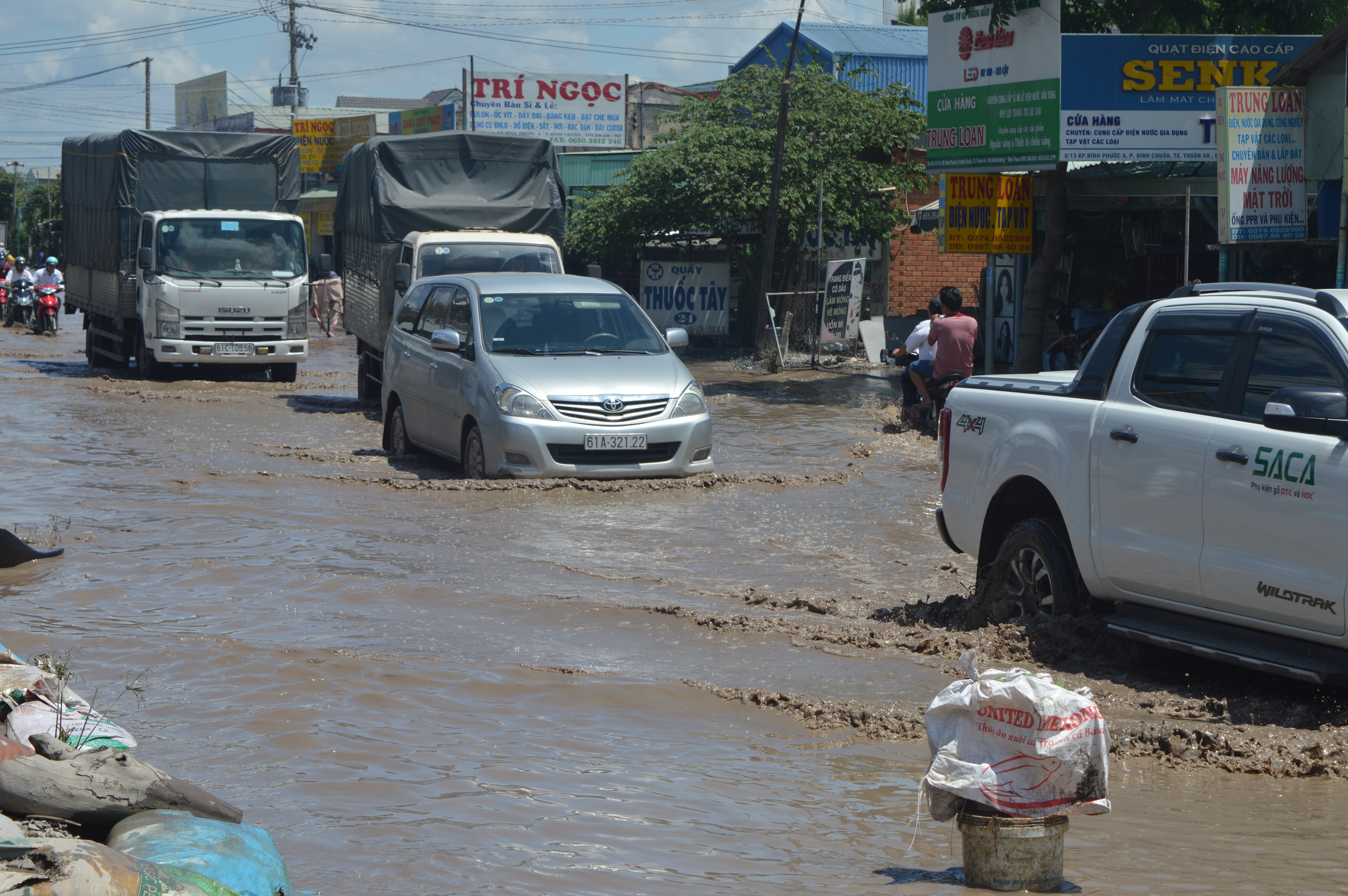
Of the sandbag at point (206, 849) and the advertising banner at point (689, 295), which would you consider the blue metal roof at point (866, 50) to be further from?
the sandbag at point (206, 849)

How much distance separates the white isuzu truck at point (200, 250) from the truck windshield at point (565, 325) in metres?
9.58

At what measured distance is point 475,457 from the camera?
38.2 ft

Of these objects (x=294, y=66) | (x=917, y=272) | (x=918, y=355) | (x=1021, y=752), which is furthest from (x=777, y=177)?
(x=294, y=66)

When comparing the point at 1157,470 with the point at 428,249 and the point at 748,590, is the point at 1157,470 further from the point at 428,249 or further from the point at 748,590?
the point at 428,249

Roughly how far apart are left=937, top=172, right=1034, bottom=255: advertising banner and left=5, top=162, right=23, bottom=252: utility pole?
189ft

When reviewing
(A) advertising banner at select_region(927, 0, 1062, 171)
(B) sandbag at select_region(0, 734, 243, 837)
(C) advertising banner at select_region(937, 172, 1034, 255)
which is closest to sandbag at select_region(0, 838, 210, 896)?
(B) sandbag at select_region(0, 734, 243, 837)

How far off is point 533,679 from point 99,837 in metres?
2.89

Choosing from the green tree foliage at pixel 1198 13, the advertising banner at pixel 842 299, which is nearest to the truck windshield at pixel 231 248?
the advertising banner at pixel 842 299

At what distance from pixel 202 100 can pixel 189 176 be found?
56.6 meters

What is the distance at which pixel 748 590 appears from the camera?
327 inches

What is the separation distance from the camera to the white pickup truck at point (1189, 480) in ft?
17.6

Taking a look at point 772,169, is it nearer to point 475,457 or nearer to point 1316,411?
point 475,457

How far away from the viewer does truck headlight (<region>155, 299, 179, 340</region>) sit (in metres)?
20.4

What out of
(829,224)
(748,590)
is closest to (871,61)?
(829,224)
